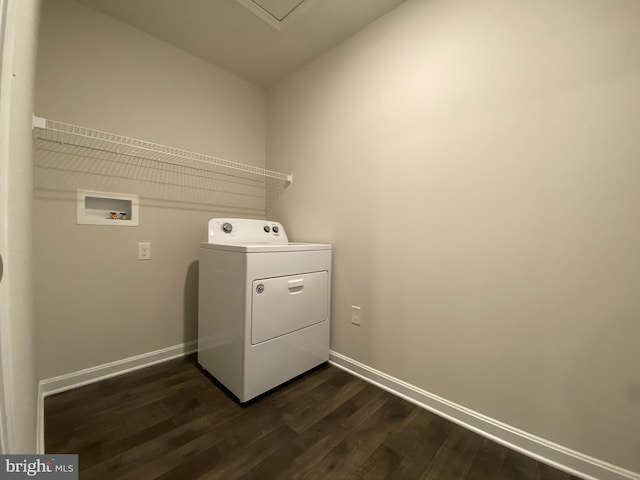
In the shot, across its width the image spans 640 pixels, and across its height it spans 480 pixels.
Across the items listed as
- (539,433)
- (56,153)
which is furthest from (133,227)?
(539,433)

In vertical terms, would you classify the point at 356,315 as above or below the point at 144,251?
below

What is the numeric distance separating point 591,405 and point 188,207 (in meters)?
2.54

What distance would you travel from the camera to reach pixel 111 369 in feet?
5.35

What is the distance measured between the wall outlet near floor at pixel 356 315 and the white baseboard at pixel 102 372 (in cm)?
131

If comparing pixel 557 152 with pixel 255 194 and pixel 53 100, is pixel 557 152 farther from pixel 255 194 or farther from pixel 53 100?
pixel 53 100

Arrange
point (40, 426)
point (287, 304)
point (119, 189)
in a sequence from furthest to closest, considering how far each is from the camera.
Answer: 1. point (119, 189)
2. point (287, 304)
3. point (40, 426)

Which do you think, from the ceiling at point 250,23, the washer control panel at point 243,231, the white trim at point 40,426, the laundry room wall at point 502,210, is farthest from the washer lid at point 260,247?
the ceiling at point 250,23

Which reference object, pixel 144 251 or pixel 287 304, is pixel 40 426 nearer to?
pixel 144 251

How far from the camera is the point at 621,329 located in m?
A: 0.95

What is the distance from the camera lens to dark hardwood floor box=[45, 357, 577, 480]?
102cm

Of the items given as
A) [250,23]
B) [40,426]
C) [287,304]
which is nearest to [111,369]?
[40,426]

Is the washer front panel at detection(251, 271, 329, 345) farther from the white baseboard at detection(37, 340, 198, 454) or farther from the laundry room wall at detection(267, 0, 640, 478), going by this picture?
the white baseboard at detection(37, 340, 198, 454)

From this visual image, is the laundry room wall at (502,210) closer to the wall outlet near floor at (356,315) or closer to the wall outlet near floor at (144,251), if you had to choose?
the wall outlet near floor at (356,315)

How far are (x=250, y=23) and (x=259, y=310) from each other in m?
1.88
